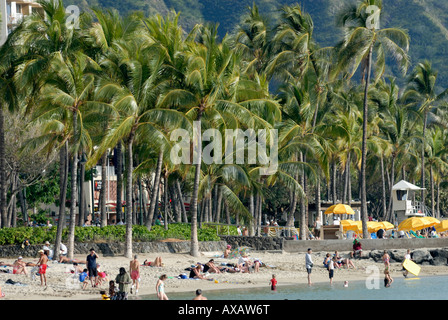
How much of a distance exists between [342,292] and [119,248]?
10657 millimetres

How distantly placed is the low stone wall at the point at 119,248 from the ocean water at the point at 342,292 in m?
5.38

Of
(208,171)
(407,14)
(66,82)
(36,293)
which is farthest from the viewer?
(407,14)

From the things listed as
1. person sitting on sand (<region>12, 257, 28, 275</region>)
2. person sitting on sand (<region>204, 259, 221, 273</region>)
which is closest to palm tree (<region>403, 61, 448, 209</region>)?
person sitting on sand (<region>204, 259, 221, 273</region>)

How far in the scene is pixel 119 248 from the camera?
31.9 m

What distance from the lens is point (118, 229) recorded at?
33031 mm

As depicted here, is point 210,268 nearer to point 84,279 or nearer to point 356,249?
point 84,279

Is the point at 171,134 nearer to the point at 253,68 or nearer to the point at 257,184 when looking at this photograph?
the point at 257,184

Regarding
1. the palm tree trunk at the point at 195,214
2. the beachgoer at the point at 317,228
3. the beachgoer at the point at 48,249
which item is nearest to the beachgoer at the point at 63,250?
the beachgoer at the point at 48,249

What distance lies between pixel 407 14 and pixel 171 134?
595 ft

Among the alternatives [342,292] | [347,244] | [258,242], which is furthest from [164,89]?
[347,244]

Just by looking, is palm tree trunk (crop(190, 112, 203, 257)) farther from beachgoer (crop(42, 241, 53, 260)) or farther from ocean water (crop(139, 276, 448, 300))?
beachgoer (crop(42, 241, 53, 260))

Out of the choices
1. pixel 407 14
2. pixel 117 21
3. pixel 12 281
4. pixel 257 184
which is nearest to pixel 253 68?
pixel 257 184

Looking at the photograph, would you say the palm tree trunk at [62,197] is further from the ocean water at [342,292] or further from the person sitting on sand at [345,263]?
the person sitting on sand at [345,263]

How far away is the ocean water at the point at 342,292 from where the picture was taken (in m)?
25.1
